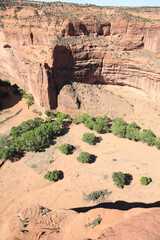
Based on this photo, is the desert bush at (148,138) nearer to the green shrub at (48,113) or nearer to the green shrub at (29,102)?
the green shrub at (48,113)

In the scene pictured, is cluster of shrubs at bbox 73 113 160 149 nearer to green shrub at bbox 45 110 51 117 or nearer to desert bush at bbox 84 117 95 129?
desert bush at bbox 84 117 95 129

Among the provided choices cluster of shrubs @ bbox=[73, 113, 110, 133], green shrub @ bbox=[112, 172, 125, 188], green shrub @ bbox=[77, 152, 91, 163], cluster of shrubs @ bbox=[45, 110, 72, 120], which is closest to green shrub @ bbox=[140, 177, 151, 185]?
green shrub @ bbox=[112, 172, 125, 188]

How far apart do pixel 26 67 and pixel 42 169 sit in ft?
80.0

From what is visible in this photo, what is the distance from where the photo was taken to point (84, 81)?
3969 centimetres

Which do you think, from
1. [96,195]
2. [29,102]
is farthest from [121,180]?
[29,102]

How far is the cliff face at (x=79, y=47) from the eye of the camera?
34.0m

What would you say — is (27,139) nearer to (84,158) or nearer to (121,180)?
(84,158)

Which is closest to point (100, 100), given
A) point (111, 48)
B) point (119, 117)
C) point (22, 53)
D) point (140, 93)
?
point (119, 117)

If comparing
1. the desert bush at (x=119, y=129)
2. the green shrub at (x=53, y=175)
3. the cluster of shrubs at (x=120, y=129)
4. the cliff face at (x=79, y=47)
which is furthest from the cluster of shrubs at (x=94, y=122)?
the green shrub at (x=53, y=175)

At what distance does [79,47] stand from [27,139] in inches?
911

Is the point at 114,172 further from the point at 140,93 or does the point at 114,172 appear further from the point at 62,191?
the point at 140,93

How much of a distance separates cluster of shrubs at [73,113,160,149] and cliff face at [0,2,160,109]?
8386 mm

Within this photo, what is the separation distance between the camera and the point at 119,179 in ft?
72.1

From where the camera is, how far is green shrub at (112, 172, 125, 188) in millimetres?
21666
